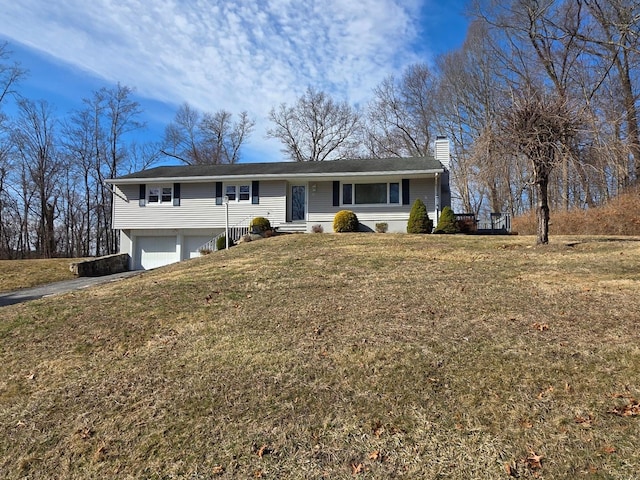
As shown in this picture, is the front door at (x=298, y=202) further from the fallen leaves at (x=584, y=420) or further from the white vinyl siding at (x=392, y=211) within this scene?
the fallen leaves at (x=584, y=420)

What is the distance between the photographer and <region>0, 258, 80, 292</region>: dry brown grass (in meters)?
15.0

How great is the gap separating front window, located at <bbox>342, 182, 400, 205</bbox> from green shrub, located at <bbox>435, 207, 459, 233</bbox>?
7.17 ft

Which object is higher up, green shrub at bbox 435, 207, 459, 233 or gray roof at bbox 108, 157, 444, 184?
gray roof at bbox 108, 157, 444, 184

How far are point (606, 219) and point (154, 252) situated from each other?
19.2 meters

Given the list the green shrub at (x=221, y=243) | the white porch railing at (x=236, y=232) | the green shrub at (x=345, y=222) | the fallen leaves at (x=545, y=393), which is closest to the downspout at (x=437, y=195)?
the green shrub at (x=345, y=222)

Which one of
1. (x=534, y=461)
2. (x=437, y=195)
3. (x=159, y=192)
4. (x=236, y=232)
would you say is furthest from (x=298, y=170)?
(x=534, y=461)

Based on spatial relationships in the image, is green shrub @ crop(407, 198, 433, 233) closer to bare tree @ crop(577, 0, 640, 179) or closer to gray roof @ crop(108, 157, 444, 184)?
gray roof @ crop(108, 157, 444, 184)

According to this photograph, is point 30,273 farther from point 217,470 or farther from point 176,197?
point 217,470

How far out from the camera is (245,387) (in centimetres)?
423

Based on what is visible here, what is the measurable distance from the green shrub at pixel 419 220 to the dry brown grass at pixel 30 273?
13071 mm

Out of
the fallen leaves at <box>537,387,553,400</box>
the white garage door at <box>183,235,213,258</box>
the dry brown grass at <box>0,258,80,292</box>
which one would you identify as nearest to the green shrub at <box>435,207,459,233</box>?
the white garage door at <box>183,235,213,258</box>

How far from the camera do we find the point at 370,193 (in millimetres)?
17797

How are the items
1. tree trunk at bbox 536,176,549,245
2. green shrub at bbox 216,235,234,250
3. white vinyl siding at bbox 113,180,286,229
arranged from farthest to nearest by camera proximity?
white vinyl siding at bbox 113,180,286,229 < green shrub at bbox 216,235,234,250 < tree trunk at bbox 536,176,549,245

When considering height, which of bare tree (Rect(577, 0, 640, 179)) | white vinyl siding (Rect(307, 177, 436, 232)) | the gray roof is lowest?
white vinyl siding (Rect(307, 177, 436, 232))
